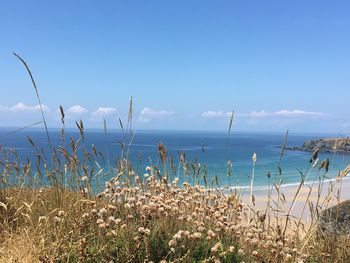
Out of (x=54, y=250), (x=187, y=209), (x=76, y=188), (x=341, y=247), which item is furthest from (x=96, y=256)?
(x=341, y=247)

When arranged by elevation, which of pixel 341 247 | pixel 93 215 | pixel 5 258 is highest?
pixel 93 215

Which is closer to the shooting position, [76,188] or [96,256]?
[96,256]

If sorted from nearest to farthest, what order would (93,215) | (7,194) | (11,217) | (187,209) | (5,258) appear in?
(5,258) → (93,215) → (187,209) → (11,217) → (7,194)

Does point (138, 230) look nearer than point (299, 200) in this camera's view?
Yes

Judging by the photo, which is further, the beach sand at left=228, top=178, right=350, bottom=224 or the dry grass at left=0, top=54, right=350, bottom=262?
the beach sand at left=228, top=178, right=350, bottom=224

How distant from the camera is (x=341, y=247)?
470cm

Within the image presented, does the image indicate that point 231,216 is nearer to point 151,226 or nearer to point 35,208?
point 151,226

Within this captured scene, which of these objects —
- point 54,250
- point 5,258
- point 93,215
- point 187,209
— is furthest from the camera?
point 187,209

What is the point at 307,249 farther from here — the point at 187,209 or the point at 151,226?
the point at 151,226

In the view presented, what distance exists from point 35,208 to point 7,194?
1.16 m

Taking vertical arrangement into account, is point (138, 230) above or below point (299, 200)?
above

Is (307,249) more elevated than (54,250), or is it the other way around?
(54,250)

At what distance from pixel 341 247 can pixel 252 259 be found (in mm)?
1740

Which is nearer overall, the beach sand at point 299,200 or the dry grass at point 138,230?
the dry grass at point 138,230
